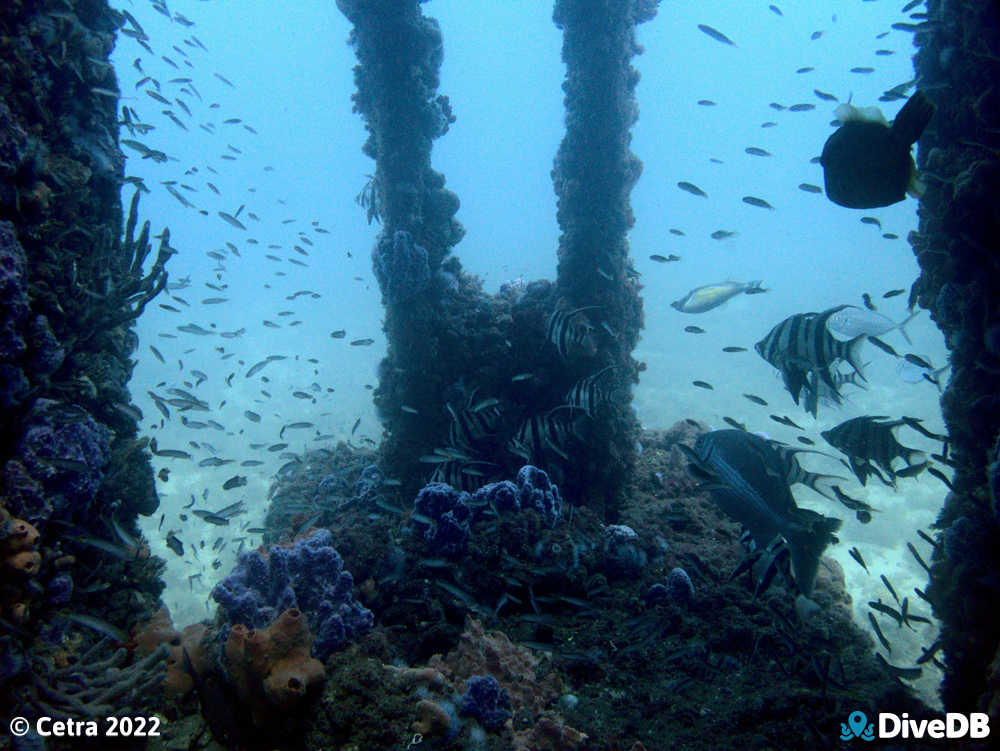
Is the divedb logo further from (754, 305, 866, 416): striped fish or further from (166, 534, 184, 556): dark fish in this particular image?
(166, 534, 184, 556): dark fish

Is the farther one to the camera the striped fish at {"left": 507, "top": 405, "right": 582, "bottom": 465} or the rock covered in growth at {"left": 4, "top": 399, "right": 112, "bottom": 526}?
the striped fish at {"left": 507, "top": 405, "right": 582, "bottom": 465}

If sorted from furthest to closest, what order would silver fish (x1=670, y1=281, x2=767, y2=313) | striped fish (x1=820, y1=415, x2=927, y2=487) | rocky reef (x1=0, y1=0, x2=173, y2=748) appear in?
silver fish (x1=670, y1=281, x2=767, y2=313)
striped fish (x1=820, y1=415, x2=927, y2=487)
rocky reef (x1=0, y1=0, x2=173, y2=748)

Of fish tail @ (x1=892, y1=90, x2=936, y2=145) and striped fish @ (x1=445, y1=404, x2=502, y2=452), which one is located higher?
fish tail @ (x1=892, y1=90, x2=936, y2=145)

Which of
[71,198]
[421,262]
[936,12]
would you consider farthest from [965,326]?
[71,198]

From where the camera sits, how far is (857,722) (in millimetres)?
3092

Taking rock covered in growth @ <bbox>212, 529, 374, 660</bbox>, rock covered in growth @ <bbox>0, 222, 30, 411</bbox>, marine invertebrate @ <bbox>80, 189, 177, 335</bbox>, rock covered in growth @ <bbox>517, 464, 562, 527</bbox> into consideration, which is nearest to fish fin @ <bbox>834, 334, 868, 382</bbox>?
rock covered in growth @ <bbox>517, 464, 562, 527</bbox>

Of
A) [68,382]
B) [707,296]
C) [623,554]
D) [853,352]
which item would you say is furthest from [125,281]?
[707,296]

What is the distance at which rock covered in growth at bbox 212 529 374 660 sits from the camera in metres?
3.72

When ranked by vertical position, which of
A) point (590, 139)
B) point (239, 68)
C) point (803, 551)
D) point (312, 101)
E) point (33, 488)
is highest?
point (312, 101)

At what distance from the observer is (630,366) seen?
8.11 m

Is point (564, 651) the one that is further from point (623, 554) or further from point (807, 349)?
point (807, 349)

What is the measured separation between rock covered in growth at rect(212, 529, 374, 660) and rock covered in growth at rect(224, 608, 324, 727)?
0.63 meters

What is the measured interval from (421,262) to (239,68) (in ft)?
568

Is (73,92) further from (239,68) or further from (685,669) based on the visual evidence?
(239,68)
